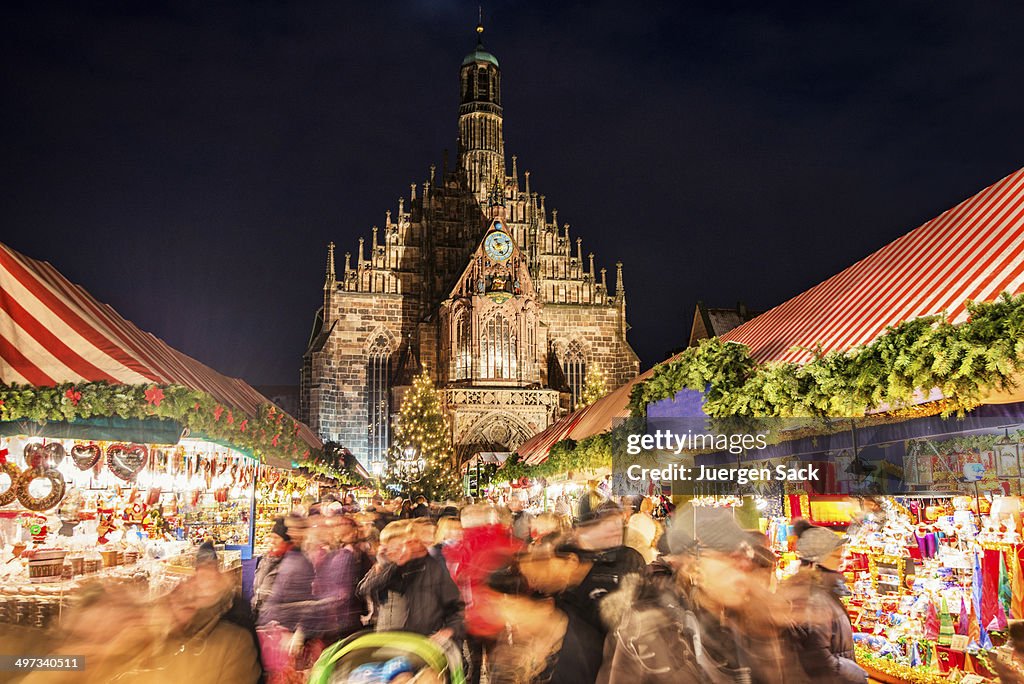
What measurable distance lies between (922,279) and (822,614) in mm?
3170

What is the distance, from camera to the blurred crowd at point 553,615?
311 centimetres

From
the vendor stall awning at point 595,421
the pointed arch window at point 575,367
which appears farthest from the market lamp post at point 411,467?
the vendor stall awning at point 595,421

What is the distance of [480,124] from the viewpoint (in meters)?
40.2

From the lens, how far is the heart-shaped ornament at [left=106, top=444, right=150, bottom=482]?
7254 mm

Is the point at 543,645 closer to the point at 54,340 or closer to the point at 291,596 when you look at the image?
the point at 291,596

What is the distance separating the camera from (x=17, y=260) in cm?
652

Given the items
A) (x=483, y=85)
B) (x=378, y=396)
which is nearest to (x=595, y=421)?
(x=378, y=396)

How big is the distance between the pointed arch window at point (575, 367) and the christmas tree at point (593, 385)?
0.24 metres

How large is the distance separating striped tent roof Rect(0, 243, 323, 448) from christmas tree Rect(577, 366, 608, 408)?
25894 millimetres

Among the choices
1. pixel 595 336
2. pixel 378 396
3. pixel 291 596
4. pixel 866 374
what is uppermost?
pixel 595 336

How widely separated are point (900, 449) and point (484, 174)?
34.1m

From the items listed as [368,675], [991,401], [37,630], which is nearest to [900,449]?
[991,401]

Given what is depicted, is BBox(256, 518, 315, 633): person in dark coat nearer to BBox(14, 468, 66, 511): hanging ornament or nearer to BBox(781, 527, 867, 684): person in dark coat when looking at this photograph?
BBox(14, 468, 66, 511): hanging ornament

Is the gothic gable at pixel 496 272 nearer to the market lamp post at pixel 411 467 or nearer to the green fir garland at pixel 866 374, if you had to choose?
the market lamp post at pixel 411 467
